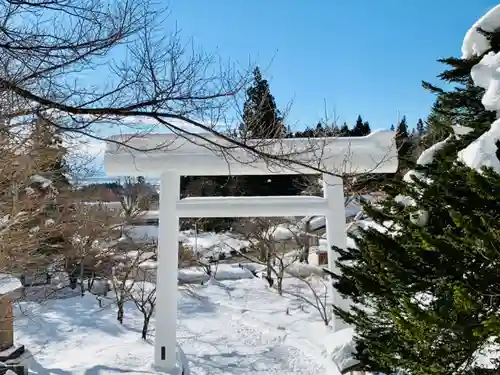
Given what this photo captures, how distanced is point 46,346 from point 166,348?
4557 mm

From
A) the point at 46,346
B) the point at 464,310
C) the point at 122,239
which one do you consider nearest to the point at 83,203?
the point at 122,239

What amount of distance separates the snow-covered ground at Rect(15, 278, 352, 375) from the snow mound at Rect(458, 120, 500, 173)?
182 cm

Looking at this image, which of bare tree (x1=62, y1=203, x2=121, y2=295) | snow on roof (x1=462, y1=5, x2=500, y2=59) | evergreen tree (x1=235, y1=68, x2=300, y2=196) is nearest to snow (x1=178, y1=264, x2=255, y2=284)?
bare tree (x1=62, y1=203, x2=121, y2=295)

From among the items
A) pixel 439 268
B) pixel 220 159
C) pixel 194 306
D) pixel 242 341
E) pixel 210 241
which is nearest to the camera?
pixel 439 268

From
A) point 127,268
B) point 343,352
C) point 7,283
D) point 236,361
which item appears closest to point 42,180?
point 127,268

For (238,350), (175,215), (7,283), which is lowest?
(238,350)

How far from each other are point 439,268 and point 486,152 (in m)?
0.54

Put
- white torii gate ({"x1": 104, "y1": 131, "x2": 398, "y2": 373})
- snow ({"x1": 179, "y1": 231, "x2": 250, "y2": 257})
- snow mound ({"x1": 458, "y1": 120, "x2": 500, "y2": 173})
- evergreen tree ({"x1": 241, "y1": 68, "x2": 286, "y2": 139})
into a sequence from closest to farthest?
snow mound ({"x1": 458, "y1": 120, "x2": 500, "y2": 173}) → evergreen tree ({"x1": 241, "y1": 68, "x2": 286, "y2": 139}) → white torii gate ({"x1": 104, "y1": 131, "x2": 398, "y2": 373}) → snow ({"x1": 179, "y1": 231, "x2": 250, "y2": 257})

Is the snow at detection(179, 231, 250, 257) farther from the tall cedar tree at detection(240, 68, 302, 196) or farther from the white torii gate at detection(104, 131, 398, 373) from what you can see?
the tall cedar tree at detection(240, 68, 302, 196)

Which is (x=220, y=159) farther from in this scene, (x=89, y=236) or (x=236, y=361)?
(x=89, y=236)

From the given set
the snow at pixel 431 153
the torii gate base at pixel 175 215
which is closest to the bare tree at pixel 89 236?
the torii gate base at pixel 175 215

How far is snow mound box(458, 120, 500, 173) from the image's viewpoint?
162 cm

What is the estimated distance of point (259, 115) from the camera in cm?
308

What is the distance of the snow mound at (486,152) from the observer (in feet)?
5.32
